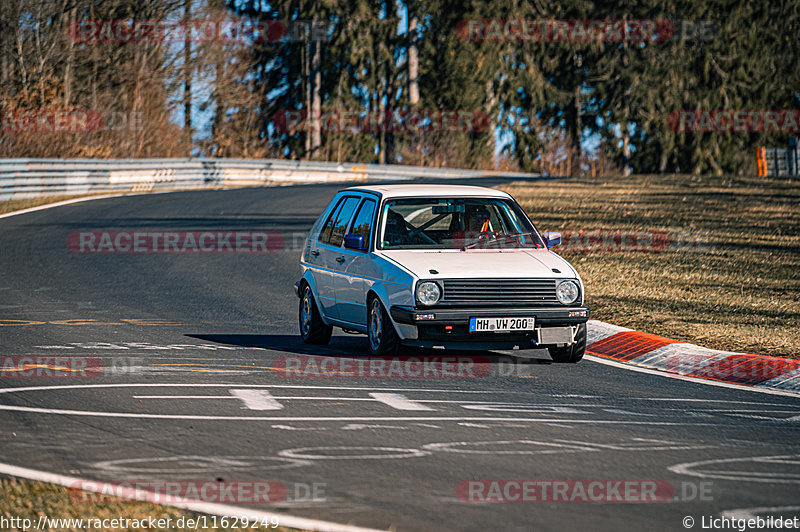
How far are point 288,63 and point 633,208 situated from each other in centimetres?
3928

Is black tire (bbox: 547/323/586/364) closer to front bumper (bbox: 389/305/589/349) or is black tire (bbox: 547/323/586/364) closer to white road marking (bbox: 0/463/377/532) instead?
front bumper (bbox: 389/305/589/349)

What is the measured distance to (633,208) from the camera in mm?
27422

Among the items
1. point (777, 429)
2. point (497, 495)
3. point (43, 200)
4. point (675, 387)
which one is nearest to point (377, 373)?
point (675, 387)

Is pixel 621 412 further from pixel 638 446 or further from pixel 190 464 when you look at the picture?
pixel 190 464

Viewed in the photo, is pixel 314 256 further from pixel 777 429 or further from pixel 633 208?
pixel 633 208

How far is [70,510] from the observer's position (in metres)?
5.73

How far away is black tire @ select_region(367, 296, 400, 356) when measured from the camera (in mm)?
11008

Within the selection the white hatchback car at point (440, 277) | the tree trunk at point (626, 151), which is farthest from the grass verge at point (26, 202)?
the tree trunk at point (626, 151)

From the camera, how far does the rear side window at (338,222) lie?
1280cm

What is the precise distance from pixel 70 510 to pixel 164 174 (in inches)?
1299

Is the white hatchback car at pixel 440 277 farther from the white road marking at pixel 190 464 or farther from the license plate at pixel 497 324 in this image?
the white road marking at pixel 190 464

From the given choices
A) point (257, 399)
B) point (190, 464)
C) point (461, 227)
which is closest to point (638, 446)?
point (190, 464)

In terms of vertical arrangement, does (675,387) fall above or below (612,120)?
below

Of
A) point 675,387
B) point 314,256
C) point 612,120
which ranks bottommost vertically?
point 675,387
